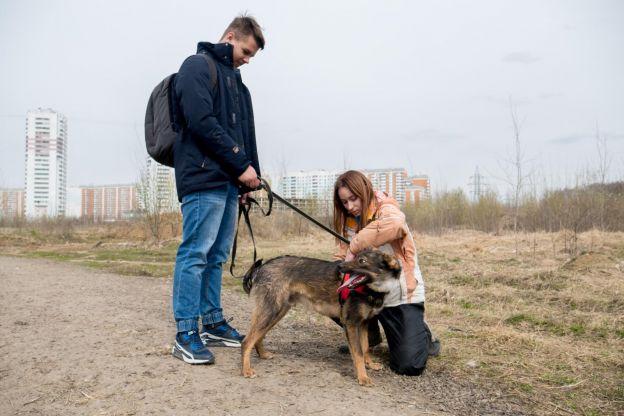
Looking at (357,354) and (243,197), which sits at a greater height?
(243,197)

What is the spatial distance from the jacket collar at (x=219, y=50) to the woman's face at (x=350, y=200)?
1516 millimetres

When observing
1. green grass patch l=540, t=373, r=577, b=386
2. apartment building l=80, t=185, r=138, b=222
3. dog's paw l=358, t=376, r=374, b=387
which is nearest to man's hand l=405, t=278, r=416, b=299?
dog's paw l=358, t=376, r=374, b=387

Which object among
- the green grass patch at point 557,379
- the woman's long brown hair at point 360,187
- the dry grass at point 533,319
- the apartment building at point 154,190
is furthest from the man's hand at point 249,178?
the apartment building at point 154,190

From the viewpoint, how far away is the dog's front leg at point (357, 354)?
3.56 m

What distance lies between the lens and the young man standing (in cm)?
360

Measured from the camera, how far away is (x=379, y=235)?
3869mm

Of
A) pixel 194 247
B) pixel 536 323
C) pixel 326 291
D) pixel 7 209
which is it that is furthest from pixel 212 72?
pixel 7 209

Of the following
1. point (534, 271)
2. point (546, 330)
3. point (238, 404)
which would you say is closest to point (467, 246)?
point (534, 271)

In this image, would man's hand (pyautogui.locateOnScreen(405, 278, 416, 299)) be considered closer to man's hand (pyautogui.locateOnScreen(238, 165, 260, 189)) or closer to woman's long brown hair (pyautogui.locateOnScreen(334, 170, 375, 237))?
woman's long brown hair (pyautogui.locateOnScreen(334, 170, 375, 237))

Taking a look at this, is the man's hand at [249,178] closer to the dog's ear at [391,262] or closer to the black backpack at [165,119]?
the black backpack at [165,119]

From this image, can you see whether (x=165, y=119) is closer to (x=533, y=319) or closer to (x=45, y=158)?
(x=533, y=319)

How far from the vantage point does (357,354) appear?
3.61 m

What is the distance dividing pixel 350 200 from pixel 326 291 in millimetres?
856

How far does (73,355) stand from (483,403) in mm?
3283
